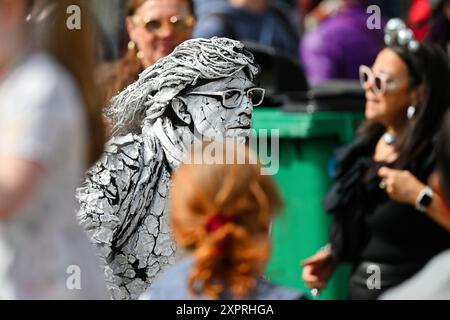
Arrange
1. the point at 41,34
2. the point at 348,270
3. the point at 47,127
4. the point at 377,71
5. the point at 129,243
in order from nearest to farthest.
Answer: the point at 47,127, the point at 41,34, the point at 129,243, the point at 377,71, the point at 348,270

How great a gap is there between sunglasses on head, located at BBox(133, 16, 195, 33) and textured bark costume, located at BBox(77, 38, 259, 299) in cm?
39

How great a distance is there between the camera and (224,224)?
10.1ft

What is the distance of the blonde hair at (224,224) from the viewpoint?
10.1 ft

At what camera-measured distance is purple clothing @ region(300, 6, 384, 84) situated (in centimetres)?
646

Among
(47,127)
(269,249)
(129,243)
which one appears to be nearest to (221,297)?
(269,249)

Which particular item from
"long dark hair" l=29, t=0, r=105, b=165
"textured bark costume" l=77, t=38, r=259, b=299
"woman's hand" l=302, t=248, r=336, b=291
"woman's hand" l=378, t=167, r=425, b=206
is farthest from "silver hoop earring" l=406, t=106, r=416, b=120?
"long dark hair" l=29, t=0, r=105, b=165

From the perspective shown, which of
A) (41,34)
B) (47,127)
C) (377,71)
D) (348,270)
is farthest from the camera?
(348,270)

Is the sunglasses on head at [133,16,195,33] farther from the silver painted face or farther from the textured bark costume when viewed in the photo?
the silver painted face

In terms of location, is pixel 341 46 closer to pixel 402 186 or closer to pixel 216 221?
pixel 402 186

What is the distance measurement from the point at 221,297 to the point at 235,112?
0.94m

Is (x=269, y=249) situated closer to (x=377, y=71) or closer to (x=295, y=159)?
(x=377, y=71)

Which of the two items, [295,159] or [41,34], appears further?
[295,159]

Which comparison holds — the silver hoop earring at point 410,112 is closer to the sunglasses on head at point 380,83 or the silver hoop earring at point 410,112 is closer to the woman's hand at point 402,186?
the sunglasses on head at point 380,83
